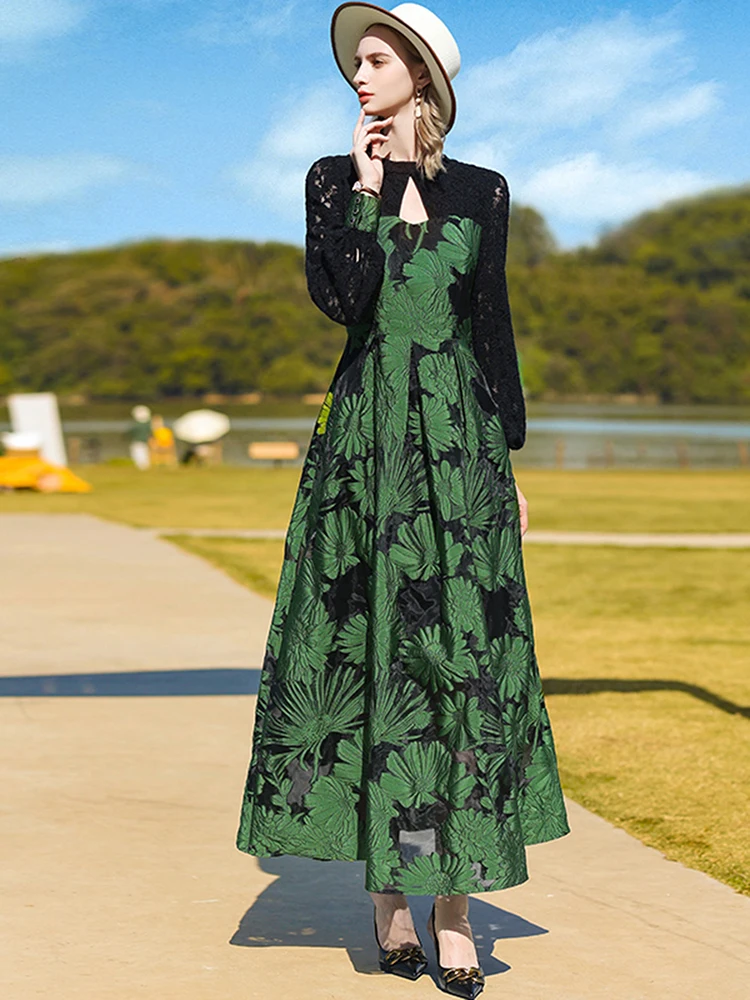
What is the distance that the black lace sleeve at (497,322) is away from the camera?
11.4ft

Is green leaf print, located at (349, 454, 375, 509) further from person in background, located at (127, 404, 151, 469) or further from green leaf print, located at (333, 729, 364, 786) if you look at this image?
person in background, located at (127, 404, 151, 469)

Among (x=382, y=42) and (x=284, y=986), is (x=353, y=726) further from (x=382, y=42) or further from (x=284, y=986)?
(x=382, y=42)

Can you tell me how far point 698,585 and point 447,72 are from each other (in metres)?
10.3

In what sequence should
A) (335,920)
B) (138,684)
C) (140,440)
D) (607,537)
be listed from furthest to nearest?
(140,440) < (607,537) < (138,684) < (335,920)

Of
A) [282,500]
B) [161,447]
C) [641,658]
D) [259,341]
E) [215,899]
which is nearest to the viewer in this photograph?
[215,899]

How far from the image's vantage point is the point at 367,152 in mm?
3441

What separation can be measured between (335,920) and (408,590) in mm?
1057

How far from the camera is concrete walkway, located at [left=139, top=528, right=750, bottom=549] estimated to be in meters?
17.0

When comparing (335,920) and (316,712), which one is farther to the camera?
(335,920)

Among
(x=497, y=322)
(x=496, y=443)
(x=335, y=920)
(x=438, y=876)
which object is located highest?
(x=497, y=322)

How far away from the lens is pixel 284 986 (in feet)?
11.0

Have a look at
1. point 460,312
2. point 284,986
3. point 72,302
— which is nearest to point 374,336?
point 460,312

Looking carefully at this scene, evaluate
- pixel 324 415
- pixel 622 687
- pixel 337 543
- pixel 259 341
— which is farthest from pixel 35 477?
pixel 259 341

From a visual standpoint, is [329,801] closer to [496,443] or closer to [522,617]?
[522,617]
